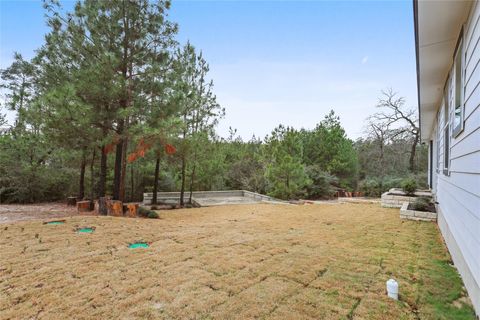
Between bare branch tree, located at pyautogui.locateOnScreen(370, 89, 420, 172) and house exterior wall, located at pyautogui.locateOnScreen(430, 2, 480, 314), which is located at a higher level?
bare branch tree, located at pyautogui.locateOnScreen(370, 89, 420, 172)

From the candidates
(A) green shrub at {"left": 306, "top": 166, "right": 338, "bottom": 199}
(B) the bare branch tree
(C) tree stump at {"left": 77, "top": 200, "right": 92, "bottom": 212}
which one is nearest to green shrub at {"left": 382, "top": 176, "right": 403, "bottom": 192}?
(A) green shrub at {"left": 306, "top": 166, "right": 338, "bottom": 199}

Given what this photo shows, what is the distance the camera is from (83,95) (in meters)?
7.11

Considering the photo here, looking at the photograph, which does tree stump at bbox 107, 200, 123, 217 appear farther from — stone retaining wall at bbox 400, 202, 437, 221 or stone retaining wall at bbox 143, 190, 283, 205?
stone retaining wall at bbox 400, 202, 437, 221

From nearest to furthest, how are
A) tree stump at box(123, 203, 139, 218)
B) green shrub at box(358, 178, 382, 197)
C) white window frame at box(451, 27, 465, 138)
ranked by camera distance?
white window frame at box(451, 27, 465, 138) < tree stump at box(123, 203, 139, 218) < green shrub at box(358, 178, 382, 197)

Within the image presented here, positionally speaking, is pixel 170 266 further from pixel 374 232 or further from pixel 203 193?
pixel 203 193

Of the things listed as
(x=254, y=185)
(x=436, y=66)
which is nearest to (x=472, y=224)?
(x=436, y=66)

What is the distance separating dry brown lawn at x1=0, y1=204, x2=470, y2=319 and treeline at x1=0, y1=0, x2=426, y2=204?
326 cm

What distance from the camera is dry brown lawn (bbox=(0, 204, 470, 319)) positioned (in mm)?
2203

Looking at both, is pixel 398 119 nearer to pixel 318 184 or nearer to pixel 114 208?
pixel 318 184

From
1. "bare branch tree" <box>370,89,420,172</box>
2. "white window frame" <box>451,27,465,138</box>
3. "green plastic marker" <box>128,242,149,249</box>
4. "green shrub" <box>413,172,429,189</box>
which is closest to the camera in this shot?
"white window frame" <box>451,27,465,138</box>

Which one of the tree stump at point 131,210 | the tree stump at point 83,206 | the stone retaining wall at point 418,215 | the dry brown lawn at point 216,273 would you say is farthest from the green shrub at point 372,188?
the tree stump at point 83,206

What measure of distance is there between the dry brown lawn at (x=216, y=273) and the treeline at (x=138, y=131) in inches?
128

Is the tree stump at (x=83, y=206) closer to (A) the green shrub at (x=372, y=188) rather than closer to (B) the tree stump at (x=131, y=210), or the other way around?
(B) the tree stump at (x=131, y=210)

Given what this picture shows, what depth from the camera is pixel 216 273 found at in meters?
2.98
